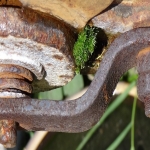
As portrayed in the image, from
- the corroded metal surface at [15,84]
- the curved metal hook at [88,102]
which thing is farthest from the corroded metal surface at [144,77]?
the corroded metal surface at [15,84]

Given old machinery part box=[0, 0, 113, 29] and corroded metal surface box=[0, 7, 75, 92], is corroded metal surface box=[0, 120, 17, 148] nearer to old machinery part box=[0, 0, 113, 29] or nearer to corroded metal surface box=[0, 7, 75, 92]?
corroded metal surface box=[0, 7, 75, 92]

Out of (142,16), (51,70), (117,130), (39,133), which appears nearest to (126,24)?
(142,16)

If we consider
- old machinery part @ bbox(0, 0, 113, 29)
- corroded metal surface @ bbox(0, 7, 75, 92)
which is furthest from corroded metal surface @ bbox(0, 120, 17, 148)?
old machinery part @ bbox(0, 0, 113, 29)

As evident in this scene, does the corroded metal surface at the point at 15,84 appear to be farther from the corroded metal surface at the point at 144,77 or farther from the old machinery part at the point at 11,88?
the corroded metal surface at the point at 144,77

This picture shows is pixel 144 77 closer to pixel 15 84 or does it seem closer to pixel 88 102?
pixel 88 102

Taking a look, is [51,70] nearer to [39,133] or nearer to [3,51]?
[3,51]
